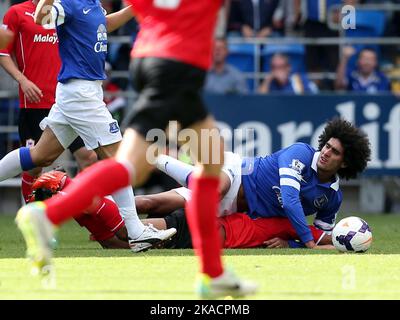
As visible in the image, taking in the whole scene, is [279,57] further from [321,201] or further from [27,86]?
[321,201]

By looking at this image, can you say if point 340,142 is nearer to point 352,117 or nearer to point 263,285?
point 263,285

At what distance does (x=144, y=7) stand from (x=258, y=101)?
847 cm

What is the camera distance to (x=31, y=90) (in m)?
10.1

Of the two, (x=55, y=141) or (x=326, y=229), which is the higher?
(x=55, y=141)

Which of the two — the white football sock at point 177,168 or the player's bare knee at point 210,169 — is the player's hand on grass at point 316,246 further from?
the player's bare knee at point 210,169

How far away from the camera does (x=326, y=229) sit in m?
9.66

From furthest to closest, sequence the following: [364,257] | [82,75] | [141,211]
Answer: [141,211] → [82,75] → [364,257]

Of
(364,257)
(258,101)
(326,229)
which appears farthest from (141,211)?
(258,101)

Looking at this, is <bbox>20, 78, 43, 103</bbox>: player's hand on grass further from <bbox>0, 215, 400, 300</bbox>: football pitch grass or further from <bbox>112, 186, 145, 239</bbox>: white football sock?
<bbox>112, 186, 145, 239</bbox>: white football sock

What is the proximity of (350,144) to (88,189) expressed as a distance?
4425 millimetres

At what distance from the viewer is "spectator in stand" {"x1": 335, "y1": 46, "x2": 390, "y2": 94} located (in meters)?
14.8

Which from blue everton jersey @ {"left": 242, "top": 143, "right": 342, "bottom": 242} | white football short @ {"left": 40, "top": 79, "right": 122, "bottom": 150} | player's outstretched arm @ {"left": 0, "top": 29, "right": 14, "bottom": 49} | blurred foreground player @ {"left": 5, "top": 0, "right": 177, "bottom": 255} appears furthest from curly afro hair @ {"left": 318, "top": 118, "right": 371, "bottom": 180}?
player's outstretched arm @ {"left": 0, "top": 29, "right": 14, "bottom": 49}

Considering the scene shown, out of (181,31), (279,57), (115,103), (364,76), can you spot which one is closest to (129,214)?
(181,31)

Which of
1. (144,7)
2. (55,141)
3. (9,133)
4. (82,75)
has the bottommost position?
(9,133)
